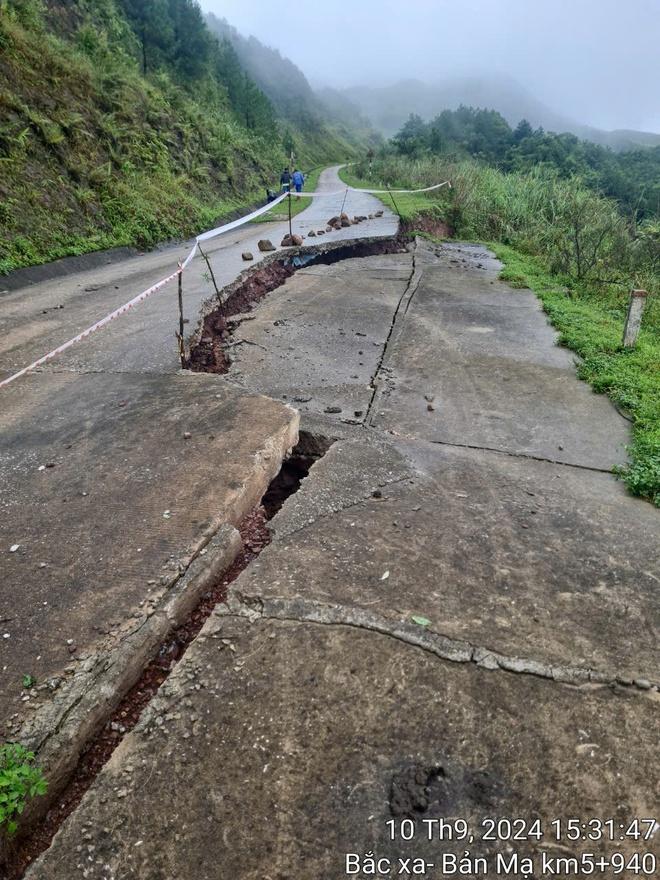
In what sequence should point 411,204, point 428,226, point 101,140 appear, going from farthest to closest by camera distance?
point 411,204
point 428,226
point 101,140

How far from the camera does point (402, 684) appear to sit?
236 cm

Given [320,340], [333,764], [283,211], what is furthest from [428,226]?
[333,764]

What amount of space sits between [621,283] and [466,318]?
5252 millimetres

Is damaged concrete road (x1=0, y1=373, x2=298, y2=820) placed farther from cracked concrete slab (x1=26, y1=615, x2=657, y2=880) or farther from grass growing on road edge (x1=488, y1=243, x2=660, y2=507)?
grass growing on road edge (x1=488, y1=243, x2=660, y2=507)

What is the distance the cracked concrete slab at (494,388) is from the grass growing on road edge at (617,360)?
15cm

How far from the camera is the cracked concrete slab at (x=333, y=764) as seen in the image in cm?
185

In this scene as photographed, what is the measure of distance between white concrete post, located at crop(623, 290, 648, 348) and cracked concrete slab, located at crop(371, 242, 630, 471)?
709 millimetres

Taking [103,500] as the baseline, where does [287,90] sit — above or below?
above

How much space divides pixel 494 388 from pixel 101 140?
43.2ft

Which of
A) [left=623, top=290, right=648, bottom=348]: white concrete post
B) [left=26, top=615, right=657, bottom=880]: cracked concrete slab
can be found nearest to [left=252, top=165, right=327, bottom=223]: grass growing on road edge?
[left=623, top=290, right=648, bottom=348]: white concrete post

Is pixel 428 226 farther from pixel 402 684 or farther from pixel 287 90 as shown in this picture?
pixel 287 90

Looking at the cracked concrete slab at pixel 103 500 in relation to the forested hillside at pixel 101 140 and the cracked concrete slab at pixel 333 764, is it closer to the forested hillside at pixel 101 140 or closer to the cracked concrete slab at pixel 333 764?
the cracked concrete slab at pixel 333 764

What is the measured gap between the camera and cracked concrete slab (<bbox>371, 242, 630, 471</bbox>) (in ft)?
15.9

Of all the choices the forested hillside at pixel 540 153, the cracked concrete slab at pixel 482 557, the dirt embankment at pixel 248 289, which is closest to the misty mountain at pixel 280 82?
the forested hillside at pixel 540 153
